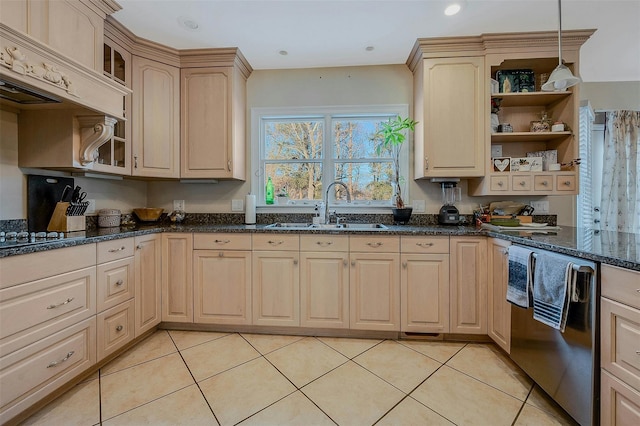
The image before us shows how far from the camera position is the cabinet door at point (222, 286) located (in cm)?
226

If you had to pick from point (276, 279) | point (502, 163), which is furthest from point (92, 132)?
point (502, 163)

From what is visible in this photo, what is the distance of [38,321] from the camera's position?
137cm

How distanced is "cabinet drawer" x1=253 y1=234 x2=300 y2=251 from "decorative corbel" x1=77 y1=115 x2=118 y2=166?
1.26 metres

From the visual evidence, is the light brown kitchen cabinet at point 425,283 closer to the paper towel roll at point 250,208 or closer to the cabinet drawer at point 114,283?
the paper towel roll at point 250,208

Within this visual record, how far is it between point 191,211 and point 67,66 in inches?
62.9

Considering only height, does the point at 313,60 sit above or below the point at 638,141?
above

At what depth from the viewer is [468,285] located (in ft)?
6.93

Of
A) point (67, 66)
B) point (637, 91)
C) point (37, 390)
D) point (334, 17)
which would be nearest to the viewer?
point (37, 390)

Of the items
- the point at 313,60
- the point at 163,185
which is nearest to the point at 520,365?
the point at 313,60

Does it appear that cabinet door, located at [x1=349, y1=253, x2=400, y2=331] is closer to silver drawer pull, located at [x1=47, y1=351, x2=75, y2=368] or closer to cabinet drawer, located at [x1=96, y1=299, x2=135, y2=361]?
cabinet drawer, located at [x1=96, y1=299, x2=135, y2=361]

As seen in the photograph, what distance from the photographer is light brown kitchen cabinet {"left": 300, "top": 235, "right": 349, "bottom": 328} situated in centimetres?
219

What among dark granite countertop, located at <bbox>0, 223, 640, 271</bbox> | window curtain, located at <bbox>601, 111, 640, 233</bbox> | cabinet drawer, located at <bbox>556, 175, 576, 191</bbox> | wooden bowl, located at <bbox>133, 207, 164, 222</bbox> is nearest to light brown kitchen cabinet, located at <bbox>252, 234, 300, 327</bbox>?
dark granite countertop, located at <bbox>0, 223, 640, 271</bbox>

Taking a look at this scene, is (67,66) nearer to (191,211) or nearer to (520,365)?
(191,211)

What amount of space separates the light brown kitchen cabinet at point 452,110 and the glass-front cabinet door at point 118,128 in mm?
2525
